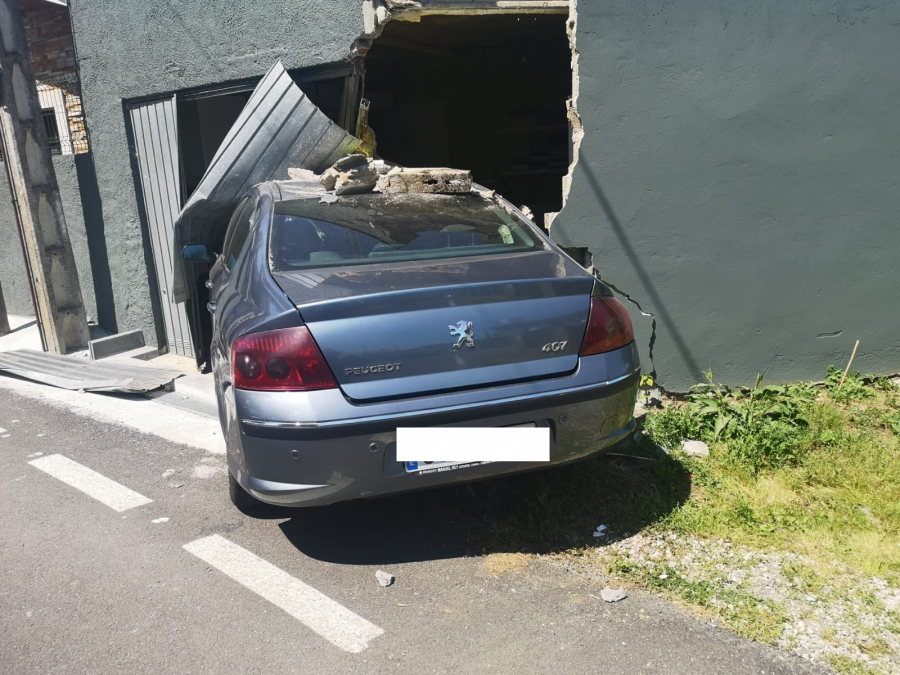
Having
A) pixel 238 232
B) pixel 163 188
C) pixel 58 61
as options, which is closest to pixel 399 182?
pixel 238 232

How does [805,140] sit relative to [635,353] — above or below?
above

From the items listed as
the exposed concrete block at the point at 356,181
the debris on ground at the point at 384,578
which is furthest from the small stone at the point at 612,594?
the exposed concrete block at the point at 356,181

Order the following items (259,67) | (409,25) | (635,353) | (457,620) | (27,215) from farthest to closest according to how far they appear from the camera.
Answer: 1. (27,215)
2. (409,25)
3. (259,67)
4. (635,353)
5. (457,620)

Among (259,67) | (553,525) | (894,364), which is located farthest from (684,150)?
(259,67)

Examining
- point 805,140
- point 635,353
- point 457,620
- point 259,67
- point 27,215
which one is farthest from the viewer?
point 27,215

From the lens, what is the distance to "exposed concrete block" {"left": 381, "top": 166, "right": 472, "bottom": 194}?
4.45 metres

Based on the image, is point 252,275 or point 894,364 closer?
point 252,275

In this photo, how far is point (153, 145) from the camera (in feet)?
23.8

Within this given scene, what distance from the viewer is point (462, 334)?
301 centimetres

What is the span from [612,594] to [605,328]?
111 centimetres

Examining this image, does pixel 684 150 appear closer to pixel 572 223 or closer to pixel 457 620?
pixel 572 223

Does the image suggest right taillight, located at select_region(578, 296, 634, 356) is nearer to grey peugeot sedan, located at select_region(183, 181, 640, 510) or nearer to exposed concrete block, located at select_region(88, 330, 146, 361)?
grey peugeot sedan, located at select_region(183, 181, 640, 510)

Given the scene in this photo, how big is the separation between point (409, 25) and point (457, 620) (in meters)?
5.64

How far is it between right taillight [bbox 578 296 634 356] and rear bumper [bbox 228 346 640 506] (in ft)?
0.17
